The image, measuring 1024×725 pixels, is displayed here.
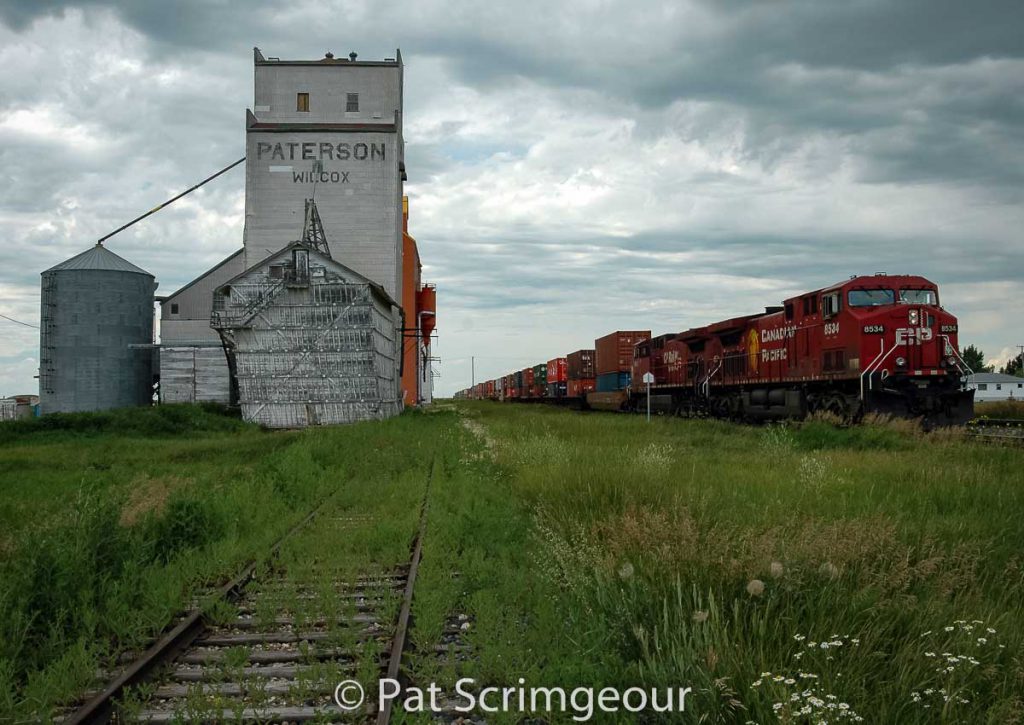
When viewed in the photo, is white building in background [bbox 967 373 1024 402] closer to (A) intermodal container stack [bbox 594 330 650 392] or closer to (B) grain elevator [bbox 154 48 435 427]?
(A) intermodal container stack [bbox 594 330 650 392]

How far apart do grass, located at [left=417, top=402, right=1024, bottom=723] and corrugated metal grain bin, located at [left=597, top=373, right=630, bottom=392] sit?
34139mm

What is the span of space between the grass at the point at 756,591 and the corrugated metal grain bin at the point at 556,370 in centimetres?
5333

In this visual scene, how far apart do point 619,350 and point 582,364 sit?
9777 mm

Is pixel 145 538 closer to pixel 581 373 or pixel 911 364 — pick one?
pixel 911 364

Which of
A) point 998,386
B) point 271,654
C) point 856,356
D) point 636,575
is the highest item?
point 998,386

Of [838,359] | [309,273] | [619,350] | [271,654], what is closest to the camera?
[271,654]

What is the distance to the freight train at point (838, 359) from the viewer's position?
2075 centimetres

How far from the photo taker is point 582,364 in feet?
187

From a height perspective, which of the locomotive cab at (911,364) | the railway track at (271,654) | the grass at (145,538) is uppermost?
the locomotive cab at (911,364)

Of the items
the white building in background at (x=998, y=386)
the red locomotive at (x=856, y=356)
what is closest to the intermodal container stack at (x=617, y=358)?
the red locomotive at (x=856, y=356)

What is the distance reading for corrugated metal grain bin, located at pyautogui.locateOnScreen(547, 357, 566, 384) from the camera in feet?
213

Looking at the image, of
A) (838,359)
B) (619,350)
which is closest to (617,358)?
(619,350)

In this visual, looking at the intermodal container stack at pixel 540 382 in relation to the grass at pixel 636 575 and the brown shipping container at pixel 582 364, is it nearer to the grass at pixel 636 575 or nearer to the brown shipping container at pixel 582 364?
the brown shipping container at pixel 582 364

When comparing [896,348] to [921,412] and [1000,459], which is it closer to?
[921,412]
